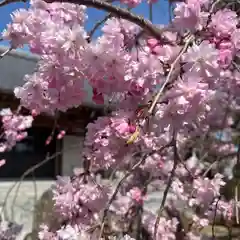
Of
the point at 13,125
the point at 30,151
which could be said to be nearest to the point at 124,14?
the point at 13,125

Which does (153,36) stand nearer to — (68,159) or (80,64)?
(80,64)

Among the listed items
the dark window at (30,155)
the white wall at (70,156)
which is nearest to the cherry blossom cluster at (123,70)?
the dark window at (30,155)

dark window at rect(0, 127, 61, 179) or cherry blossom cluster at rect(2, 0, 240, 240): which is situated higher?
cherry blossom cluster at rect(2, 0, 240, 240)

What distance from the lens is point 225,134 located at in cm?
419

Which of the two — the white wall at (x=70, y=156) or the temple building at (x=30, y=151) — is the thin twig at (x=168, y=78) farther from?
the white wall at (x=70, y=156)

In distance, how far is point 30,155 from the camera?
4320mm

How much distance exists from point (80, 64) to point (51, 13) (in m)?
0.30

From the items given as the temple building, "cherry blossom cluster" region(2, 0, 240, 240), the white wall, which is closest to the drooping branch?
"cherry blossom cluster" region(2, 0, 240, 240)

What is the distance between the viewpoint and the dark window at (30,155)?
4.17m

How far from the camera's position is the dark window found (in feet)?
13.7

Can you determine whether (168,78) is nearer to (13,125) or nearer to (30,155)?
(13,125)

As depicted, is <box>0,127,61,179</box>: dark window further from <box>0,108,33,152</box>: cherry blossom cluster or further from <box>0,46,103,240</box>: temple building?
<box>0,108,33,152</box>: cherry blossom cluster

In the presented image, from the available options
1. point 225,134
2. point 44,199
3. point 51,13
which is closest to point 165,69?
point 51,13

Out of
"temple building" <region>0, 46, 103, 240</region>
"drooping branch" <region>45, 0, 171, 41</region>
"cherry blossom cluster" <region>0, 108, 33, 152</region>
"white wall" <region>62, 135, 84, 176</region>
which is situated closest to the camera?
"drooping branch" <region>45, 0, 171, 41</region>
